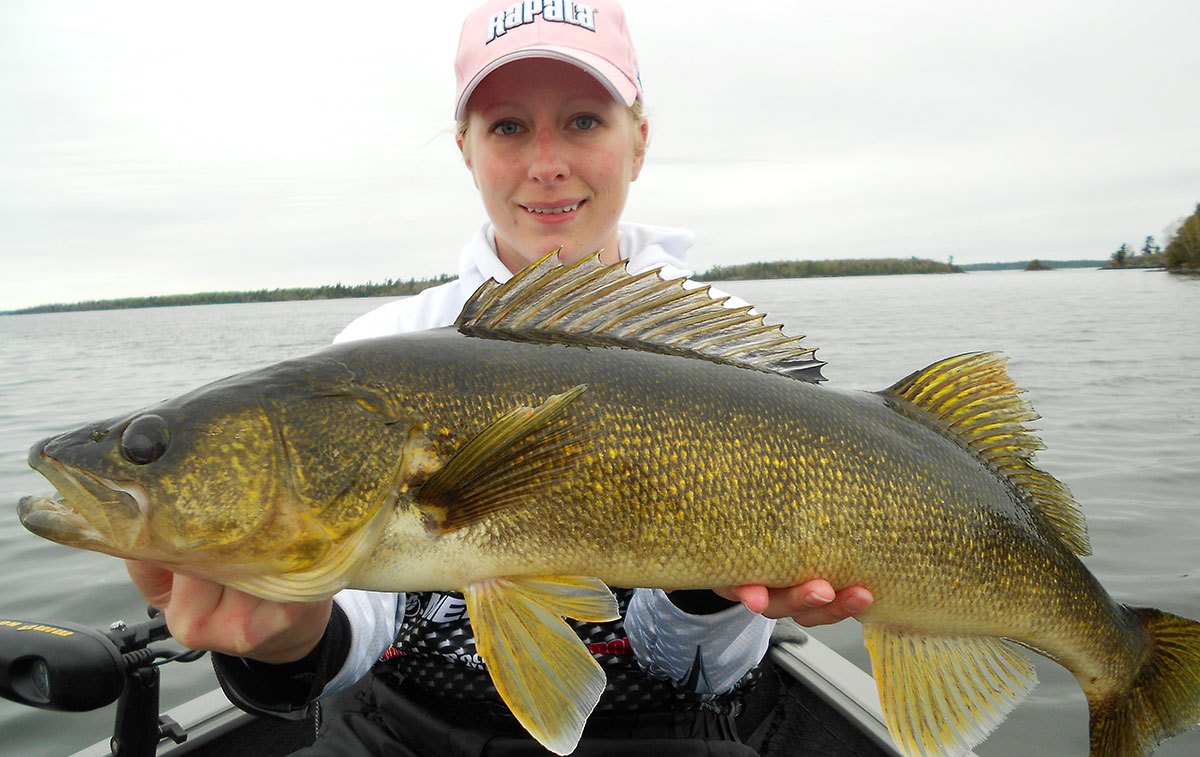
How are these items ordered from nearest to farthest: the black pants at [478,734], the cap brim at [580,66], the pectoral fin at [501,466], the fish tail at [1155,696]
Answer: the pectoral fin at [501,466] < the fish tail at [1155,696] < the black pants at [478,734] < the cap brim at [580,66]

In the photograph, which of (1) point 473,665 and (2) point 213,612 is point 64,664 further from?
(1) point 473,665

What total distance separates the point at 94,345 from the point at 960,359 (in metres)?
37.8

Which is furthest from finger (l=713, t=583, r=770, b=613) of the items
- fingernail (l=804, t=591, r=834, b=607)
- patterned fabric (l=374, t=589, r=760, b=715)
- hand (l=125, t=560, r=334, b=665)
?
hand (l=125, t=560, r=334, b=665)

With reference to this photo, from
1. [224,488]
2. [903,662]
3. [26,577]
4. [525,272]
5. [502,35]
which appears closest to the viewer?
[224,488]

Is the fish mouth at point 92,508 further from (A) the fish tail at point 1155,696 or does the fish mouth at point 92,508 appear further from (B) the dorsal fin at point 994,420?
(A) the fish tail at point 1155,696

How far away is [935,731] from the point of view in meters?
2.24

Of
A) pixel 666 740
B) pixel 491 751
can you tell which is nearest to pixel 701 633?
pixel 666 740

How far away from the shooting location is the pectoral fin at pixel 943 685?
2.22 m

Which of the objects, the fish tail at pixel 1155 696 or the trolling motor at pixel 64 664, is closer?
the trolling motor at pixel 64 664

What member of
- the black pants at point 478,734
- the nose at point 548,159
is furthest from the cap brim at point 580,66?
the black pants at point 478,734

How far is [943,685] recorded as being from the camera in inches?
88.3

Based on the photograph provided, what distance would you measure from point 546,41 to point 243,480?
2.12 m

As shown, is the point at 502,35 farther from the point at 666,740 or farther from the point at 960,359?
the point at 666,740

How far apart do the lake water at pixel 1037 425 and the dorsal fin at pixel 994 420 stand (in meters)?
0.55
